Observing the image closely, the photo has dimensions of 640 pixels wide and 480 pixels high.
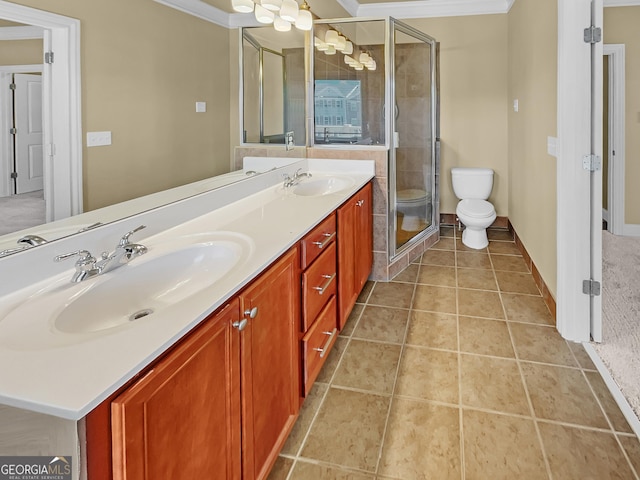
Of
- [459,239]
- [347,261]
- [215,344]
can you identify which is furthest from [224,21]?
[459,239]

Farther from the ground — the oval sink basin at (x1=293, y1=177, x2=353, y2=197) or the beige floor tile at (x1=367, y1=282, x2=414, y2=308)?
the oval sink basin at (x1=293, y1=177, x2=353, y2=197)

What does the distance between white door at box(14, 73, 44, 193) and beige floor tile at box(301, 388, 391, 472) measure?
4.21 ft

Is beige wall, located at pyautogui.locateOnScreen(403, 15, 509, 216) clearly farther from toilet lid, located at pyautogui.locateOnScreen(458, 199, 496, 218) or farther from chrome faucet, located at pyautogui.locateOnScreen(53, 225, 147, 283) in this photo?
chrome faucet, located at pyautogui.locateOnScreen(53, 225, 147, 283)

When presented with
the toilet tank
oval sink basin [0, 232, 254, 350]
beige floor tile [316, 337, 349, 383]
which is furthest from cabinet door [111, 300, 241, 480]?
the toilet tank

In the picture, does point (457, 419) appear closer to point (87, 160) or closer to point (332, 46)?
point (87, 160)

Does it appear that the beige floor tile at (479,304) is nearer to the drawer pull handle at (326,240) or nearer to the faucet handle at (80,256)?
the drawer pull handle at (326,240)

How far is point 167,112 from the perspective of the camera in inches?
66.7

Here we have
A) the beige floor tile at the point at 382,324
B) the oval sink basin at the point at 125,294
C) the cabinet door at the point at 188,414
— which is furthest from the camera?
the beige floor tile at the point at 382,324

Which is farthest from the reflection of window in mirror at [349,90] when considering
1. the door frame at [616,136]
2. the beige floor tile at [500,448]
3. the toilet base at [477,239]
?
the door frame at [616,136]

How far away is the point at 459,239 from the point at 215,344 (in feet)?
13.7

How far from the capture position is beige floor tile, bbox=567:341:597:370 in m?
2.32

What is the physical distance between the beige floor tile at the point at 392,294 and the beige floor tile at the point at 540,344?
Result: 72 centimetres

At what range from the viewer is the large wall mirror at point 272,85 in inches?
97.7

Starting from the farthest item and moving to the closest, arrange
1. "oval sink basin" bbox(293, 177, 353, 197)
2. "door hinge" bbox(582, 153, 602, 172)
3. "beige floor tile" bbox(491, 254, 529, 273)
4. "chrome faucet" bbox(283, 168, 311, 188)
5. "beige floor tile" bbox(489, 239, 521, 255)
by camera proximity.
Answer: "beige floor tile" bbox(489, 239, 521, 255) → "beige floor tile" bbox(491, 254, 529, 273) → "oval sink basin" bbox(293, 177, 353, 197) → "chrome faucet" bbox(283, 168, 311, 188) → "door hinge" bbox(582, 153, 602, 172)
